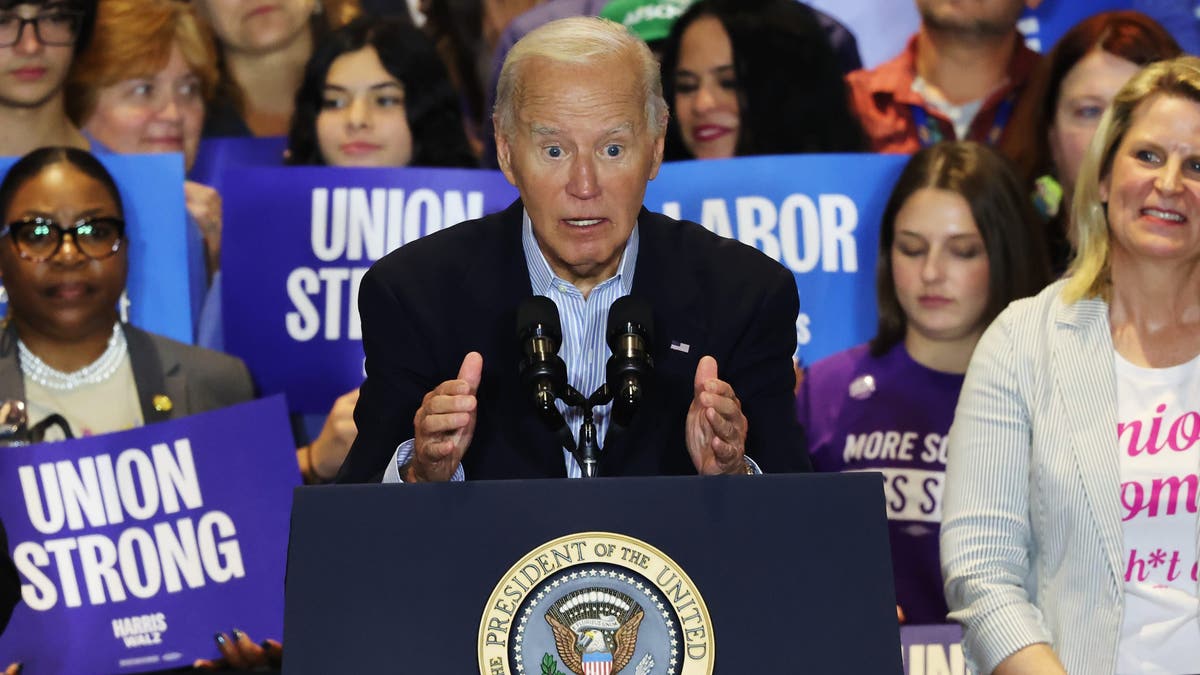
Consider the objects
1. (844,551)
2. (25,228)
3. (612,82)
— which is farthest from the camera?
(25,228)

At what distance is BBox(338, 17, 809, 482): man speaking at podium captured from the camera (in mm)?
2455

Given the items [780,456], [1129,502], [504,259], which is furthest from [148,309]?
[1129,502]

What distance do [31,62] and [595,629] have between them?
3381 mm

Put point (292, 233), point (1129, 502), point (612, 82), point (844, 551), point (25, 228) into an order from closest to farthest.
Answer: point (844, 551) < point (612, 82) < point (1129, 502) < point (25, 228) < point (292, 233)

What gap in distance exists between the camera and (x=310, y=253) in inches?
176

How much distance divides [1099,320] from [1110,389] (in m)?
Result: 0.17

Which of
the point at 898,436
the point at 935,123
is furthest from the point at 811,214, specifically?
the point at 898,436

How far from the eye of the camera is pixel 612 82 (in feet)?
8.03

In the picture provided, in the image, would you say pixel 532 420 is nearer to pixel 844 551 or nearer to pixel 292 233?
pixel 844 551

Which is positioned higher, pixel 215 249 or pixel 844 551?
pixel 215 249

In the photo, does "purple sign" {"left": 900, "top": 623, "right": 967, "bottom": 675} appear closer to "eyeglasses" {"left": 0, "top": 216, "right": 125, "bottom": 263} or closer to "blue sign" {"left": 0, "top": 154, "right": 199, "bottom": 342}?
"blue sign" {"left": 0, "top": 154, "right": 199, "bottom": 342}

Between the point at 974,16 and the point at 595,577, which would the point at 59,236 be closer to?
the point at 595,577

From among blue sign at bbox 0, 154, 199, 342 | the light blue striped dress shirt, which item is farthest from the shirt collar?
blue sign at bbox 0, 154, 199, 342

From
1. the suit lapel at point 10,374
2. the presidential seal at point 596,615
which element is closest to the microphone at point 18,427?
the suit lapel at point 10,374
